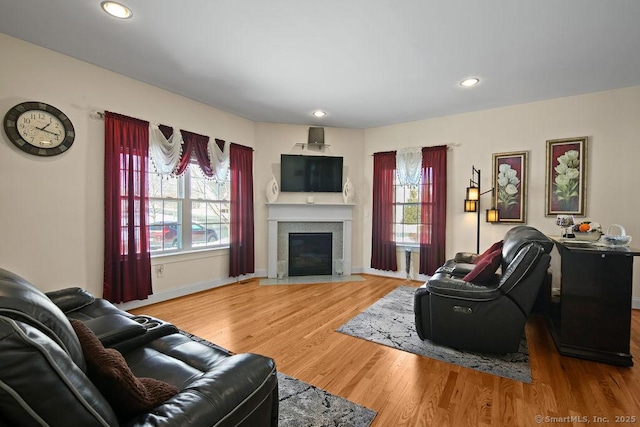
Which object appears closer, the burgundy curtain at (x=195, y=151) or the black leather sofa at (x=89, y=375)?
the black leather sofa at (x=89, y=375)

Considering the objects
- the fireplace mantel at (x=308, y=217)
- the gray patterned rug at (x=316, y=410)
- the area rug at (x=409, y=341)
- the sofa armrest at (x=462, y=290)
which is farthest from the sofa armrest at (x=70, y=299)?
the fireplace mantel at (x=308, y=217)

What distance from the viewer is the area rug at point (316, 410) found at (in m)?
1.60

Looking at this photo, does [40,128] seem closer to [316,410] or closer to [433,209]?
[316,410]

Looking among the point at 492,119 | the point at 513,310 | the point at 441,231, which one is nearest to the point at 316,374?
the point at 513,310

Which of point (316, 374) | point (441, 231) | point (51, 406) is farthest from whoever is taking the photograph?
point (441, 231)

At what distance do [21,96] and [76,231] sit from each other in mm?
1351

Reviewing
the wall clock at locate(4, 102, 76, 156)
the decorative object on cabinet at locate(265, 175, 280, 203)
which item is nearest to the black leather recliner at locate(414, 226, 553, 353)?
the decorative object on cabinet at locate(265, 175, 280, 203)

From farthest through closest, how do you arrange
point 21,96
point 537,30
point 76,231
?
point 76,231, point 21,96, point 537,30

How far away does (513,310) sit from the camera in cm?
221

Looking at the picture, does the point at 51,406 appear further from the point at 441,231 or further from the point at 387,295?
the point at 441,231

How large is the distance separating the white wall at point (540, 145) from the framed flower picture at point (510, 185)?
0.09 meters

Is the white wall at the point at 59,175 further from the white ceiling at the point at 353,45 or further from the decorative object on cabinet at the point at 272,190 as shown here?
the decorative object on cabinet at the point at 272,190

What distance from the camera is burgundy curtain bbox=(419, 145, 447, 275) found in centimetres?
453

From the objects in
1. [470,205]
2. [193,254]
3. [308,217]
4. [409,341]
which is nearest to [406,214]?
[470,205]
